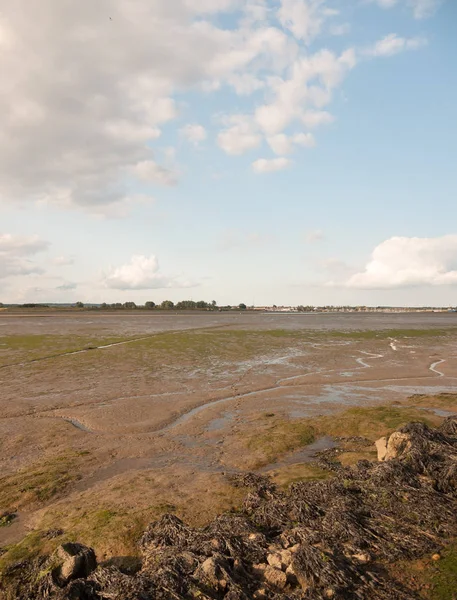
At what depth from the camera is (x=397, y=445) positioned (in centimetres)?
1027

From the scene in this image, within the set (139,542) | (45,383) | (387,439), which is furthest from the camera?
(45,383)

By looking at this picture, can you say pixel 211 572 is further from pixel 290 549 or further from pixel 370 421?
pixel 370 421

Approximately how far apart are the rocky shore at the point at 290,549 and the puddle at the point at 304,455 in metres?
2.13

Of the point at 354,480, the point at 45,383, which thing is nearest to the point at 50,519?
the point at 354,480

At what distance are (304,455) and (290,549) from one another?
6.04 metres

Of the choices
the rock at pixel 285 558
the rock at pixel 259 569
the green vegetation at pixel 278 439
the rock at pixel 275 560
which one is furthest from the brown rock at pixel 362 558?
the green vegetation at pixel 278 439

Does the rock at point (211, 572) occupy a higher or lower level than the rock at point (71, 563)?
higher

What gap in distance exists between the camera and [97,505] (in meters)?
8.77

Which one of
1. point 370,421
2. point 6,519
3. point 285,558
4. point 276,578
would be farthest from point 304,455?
point 6,519

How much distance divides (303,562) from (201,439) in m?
8.19

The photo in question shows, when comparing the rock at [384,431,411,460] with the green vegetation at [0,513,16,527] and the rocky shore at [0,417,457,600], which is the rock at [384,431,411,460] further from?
the green vegetation at [0,513,16,527]

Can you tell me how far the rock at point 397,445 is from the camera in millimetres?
10102

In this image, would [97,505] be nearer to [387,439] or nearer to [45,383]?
[387,439]

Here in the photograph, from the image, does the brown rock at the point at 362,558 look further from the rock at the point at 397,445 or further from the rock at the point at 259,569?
the rock at the point at 397,445
